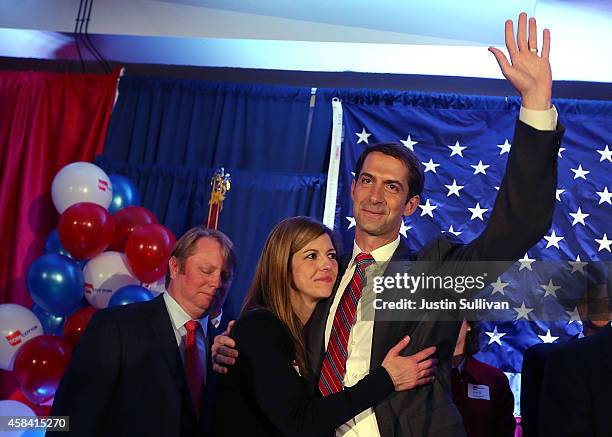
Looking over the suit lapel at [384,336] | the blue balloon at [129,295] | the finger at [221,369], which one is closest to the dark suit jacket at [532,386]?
the suit lapel at [384,336]

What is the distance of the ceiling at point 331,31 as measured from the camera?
14.4ft

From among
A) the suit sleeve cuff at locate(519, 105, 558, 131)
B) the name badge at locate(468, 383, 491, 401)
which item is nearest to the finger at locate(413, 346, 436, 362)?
the suit sleeve cuff at locate(519, 105, 558, 131)

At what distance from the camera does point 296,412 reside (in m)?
2.06

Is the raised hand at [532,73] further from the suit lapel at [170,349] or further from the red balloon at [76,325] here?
the red balloon at [76,325]

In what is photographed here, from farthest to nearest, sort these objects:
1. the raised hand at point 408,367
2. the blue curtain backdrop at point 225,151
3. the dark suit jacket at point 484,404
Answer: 1. the blue curtain backdrop at point 225,151
2. the dark suit jacket at point 484,404
3. the raised hand at point 408,367

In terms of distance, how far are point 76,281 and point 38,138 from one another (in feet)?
5.21

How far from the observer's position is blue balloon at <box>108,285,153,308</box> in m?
3.76

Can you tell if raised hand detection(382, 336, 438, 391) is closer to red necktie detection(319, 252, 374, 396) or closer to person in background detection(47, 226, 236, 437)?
red necktie detection(319, 252, 374, 396)

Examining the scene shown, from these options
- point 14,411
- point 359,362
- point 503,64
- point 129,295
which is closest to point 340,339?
point 359,362

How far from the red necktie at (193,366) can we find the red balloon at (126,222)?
1.57 metres

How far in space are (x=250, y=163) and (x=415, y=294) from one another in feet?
9.31

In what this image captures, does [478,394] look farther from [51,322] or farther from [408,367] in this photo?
[51,322]

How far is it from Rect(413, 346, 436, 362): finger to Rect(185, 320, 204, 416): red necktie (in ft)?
2.99

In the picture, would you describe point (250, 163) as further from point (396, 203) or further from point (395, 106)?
point (396, 203)
